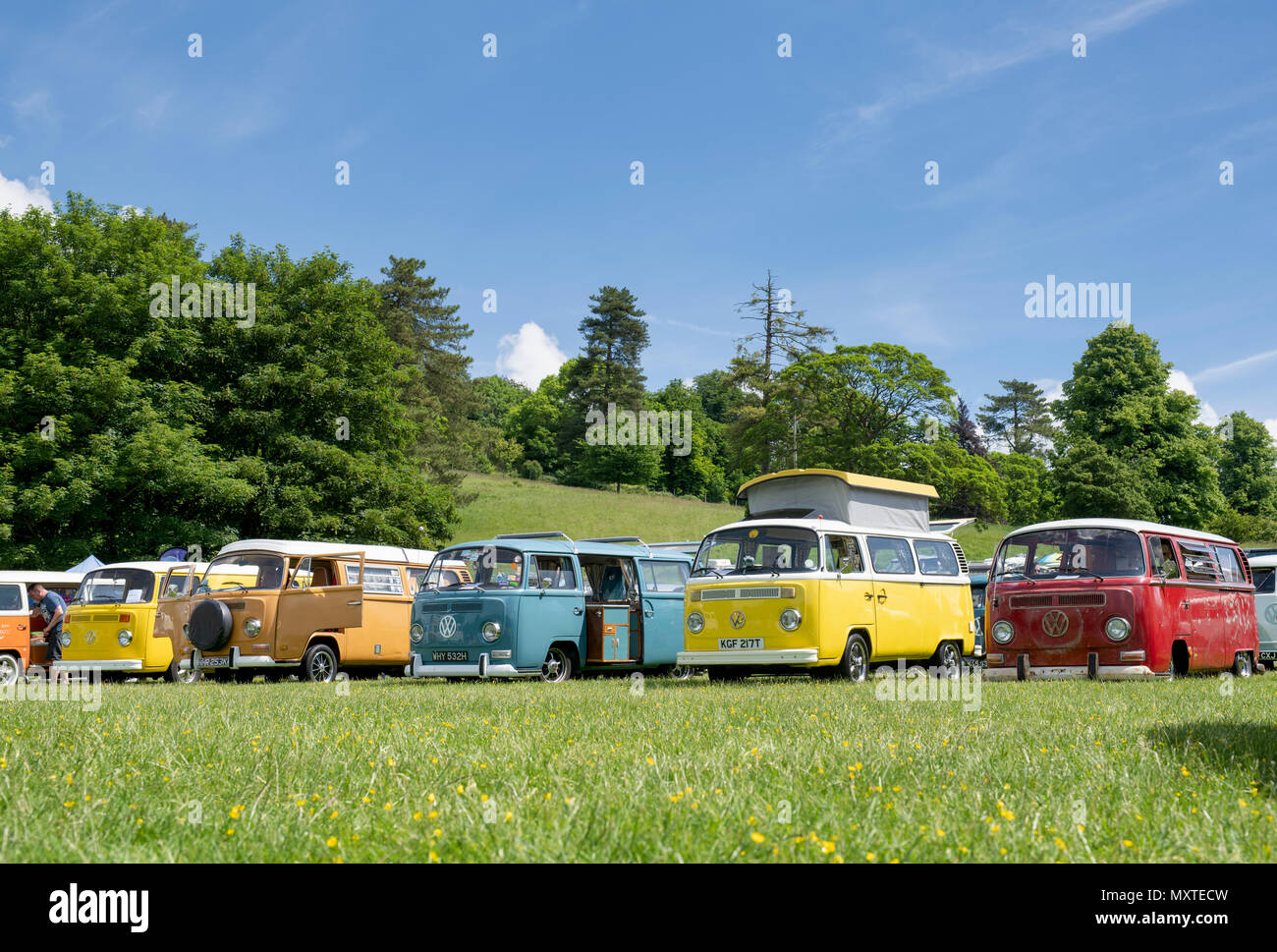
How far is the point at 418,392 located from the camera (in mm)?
Result: 59875

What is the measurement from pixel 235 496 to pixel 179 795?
28.1 m

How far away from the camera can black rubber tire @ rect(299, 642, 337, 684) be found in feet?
58.3

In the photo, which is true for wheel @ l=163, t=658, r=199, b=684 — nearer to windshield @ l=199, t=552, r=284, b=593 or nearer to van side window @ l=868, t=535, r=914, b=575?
windshield @ l=199, t=552, r=284, b=593

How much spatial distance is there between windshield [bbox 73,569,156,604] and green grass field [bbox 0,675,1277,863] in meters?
10.4

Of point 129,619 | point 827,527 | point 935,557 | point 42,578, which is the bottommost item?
point 129,619

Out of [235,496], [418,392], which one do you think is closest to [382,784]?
[235,496]

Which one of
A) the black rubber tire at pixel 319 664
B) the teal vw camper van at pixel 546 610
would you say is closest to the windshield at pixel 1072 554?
the teal vw camper van at pixel 546 610

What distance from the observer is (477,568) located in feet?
54.4

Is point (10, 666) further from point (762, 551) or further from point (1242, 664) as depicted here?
point (1242, 664)

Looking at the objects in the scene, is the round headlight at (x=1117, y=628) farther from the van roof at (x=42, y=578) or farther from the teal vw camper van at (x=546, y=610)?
the van roof at (x=42, y=578)

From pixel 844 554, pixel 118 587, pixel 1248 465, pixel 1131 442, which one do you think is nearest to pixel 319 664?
pixel 118 587

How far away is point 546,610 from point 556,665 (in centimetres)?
99

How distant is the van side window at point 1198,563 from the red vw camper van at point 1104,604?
2 centimetres

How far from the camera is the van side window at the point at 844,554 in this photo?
1446 centimetres
